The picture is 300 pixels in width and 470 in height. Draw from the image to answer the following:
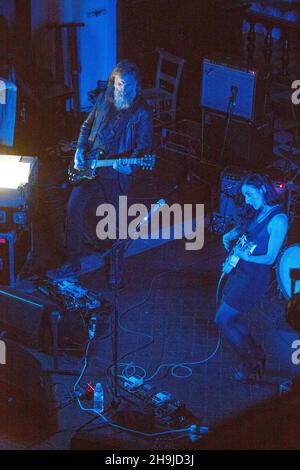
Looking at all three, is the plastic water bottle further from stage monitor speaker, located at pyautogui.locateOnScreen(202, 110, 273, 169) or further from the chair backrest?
the chair backrest

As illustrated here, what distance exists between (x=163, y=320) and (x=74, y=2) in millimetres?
5578

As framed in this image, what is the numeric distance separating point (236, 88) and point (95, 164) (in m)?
2.61

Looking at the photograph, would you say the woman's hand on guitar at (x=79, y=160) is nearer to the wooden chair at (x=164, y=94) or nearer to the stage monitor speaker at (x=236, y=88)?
the stage monitor speaker at (x=236, y=88)

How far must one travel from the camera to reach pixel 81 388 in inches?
264

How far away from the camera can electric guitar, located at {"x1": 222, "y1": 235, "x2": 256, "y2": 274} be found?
21.4 feet

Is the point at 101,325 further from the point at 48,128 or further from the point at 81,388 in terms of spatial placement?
the point at 48,128

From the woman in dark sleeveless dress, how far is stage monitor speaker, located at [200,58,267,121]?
324 centimetres

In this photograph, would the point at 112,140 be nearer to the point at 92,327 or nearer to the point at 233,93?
the point at 92,327

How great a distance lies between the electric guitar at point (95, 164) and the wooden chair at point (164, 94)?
126 inches

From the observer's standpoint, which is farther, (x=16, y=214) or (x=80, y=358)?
(x=16, y=214)

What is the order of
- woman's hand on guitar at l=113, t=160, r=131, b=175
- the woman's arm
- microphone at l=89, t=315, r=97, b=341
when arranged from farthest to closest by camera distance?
1. woman's hand on guitar at l=113, t=160, r=131, b=175
2. microphone at l=89, t=315, r=97, b=341
3. the woman's arm

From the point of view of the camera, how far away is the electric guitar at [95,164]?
24.8ft

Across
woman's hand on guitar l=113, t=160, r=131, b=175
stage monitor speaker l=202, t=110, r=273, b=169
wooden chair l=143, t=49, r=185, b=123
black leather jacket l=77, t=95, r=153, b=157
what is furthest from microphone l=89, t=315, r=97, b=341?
wooden chair l=143, t=49, r=185, b=123
